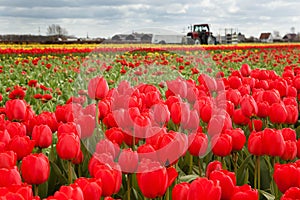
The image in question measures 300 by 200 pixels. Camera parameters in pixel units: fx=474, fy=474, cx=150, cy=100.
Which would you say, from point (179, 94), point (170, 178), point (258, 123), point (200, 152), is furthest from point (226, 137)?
point (179, 94)

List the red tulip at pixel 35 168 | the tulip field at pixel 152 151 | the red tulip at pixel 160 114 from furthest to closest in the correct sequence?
the red tulip at pixel 160 114, the red tulip at pixel 35 168, the tulip field at pixel 152 151

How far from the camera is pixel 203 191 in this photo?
1142mm

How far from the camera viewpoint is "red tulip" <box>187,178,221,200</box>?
114 centimetres

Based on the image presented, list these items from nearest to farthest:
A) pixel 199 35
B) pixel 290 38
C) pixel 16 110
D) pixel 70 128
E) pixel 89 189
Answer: pixel 89 189
pixel 70 128
pixel 16 110
pixel 199 35
pixel 290 38

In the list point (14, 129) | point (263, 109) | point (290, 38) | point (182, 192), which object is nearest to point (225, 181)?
point (182, 192)

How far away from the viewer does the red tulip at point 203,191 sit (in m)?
1.14

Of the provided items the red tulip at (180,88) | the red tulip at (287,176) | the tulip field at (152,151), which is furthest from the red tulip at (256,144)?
the red tulip at (180,88)

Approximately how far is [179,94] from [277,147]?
117 cm

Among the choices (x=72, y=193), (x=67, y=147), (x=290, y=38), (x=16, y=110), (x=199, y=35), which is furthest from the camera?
(x=290, y=38)

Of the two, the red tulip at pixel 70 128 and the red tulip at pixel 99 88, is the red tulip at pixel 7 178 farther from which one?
the red tulip at pixel 99 88

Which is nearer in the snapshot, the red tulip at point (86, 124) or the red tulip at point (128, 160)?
the red tulip at point (128, 160)

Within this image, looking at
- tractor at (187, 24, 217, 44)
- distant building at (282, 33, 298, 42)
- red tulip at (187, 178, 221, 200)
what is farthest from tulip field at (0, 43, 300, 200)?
distant building at (282, 33, 298, 42)

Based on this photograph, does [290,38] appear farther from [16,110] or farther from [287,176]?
[287,176]

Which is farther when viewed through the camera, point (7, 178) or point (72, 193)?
point (7, 178)
